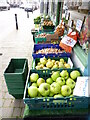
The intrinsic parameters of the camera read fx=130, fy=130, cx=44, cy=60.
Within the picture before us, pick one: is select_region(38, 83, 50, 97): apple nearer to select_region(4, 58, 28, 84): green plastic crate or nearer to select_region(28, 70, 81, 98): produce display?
select_region(28, 70, 81, 98): produce display

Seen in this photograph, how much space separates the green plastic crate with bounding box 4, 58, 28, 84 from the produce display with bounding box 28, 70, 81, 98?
67 cm

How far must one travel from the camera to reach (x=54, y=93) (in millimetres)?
1702

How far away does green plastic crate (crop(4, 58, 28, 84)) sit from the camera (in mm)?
2545

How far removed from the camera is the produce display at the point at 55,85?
5.43 feet

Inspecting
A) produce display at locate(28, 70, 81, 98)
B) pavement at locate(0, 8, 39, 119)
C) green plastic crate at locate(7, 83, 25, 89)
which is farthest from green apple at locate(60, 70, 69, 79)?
pavement at locate(0, 8, 39, 119)

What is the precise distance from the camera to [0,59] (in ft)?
16.9

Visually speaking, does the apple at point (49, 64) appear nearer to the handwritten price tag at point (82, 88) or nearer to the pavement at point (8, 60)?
the handwritten price tag at point (82, 88)

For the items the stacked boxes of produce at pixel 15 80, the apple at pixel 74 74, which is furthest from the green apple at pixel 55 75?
the stacked boxes of produce at pixel 15 80

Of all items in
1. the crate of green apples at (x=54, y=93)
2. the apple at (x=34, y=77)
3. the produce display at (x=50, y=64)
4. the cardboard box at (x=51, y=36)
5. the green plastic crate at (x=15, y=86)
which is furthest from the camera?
the cardboard box at (x=51, y=36)

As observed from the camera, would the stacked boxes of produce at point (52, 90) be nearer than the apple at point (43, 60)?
Yes

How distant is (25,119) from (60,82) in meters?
0.65

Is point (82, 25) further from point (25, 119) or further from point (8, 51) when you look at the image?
point (8, 51)

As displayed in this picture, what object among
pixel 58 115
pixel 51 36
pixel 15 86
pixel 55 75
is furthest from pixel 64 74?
pixel 51 36

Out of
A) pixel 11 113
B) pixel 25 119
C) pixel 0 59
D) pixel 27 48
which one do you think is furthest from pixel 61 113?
pixel 27 48
